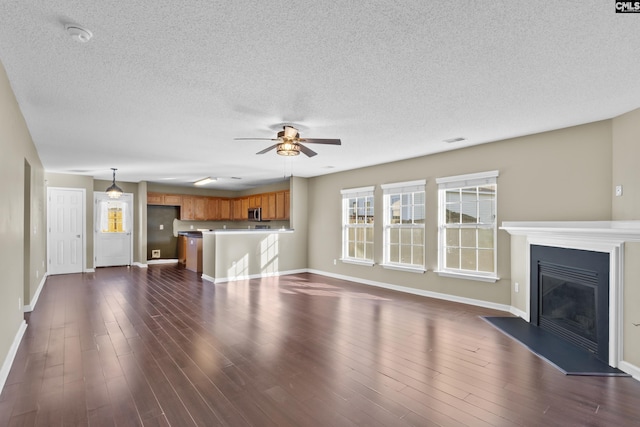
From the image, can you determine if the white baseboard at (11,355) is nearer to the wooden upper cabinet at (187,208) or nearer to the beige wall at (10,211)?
the beige wall at (10,211)

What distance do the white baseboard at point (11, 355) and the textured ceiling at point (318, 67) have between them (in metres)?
2.38

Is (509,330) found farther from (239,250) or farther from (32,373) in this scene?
(239,250)

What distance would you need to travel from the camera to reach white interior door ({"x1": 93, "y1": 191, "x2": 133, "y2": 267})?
28.5 feet

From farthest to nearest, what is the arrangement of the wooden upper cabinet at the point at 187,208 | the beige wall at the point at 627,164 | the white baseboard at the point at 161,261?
1. the wooden upper cabinet at the point at 187,208
2. the white baseboard at the point at 161,261
3. the beige wall at the point at 627,164

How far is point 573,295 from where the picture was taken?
3449 mm

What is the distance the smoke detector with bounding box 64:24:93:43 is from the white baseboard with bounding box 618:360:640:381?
4.89m

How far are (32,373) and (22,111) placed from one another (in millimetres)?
2669

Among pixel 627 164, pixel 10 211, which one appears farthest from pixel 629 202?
pixel 10 211

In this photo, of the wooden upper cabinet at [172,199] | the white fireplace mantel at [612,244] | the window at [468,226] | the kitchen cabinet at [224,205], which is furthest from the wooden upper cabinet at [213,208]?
the white fireplace mantel at [612,244]

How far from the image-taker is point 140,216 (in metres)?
9.02

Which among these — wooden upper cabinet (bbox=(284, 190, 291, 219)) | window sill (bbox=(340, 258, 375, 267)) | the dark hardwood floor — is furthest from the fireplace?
wooden upper cabinet (bbox=(284, 190, 291, 219))

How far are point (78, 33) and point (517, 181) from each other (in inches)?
198

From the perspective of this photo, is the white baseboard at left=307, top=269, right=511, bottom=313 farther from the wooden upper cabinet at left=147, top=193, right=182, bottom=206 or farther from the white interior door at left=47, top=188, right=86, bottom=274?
the white interior door at left=47, top=188, right=86, bottom=274

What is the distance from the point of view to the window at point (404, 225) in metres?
5.83
